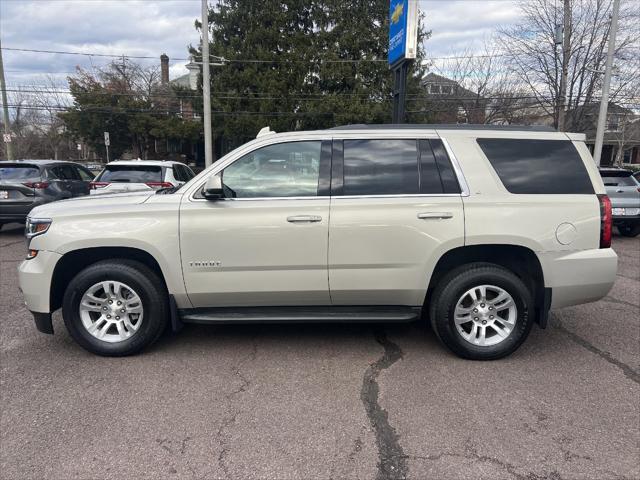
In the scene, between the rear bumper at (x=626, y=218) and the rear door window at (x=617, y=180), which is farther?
the rear door window at (x=617, y=180)

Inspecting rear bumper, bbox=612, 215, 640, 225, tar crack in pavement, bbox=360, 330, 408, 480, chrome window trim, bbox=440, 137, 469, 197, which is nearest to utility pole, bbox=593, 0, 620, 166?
rear bumper, bbox=612, 215, 640, 225

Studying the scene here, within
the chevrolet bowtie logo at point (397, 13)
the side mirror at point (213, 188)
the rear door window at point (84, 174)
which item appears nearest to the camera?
the side mirror at point (213, 188)

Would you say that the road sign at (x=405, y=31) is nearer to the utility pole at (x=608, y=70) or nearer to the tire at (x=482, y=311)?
the tire at (x=482, y=311)

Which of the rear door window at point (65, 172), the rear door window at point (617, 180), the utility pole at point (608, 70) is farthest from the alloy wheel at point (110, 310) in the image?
the utility pole at point (608, 70)

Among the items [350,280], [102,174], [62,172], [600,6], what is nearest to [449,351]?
[350,280]

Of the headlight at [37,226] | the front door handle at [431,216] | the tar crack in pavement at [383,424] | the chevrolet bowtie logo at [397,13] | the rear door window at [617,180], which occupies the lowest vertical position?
the tar crack in pavement at [383,424]

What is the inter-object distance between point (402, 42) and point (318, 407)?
6871 mm

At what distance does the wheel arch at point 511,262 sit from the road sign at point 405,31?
4.94 metres

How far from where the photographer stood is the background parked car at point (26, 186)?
31.1 feet

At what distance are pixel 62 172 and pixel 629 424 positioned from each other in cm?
1148

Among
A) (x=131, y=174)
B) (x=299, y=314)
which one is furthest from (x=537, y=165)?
(x=131, y=174)

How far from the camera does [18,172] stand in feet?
32.1

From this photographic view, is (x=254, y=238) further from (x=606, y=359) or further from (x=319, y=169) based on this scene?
(x=606, y=359)

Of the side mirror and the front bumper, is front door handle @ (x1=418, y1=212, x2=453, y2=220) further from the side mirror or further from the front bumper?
the front bumper
